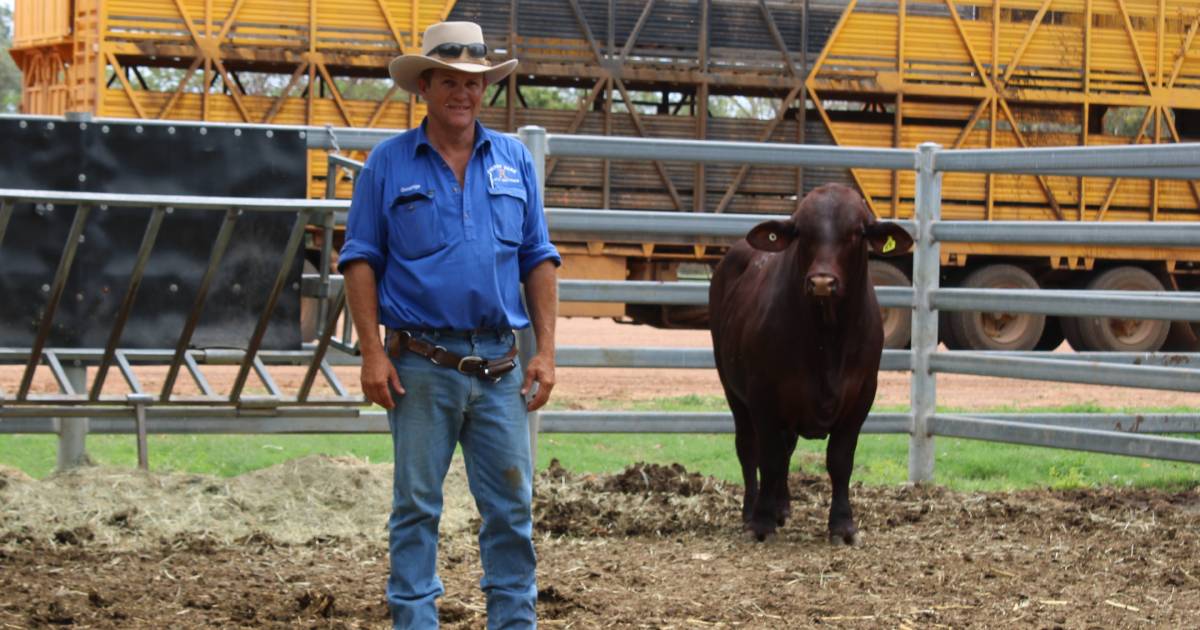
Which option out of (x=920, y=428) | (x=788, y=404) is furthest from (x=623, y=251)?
(x=788, y=404)

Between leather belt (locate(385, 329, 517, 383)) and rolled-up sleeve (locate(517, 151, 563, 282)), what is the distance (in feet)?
1.09

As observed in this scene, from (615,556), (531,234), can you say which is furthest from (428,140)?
(615,556)

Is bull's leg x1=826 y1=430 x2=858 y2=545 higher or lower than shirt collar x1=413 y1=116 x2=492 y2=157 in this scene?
lower

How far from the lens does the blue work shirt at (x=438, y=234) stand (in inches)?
161

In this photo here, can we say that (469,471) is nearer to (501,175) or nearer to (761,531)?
(501,175)

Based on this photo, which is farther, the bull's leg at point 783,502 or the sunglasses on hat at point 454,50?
the bull's leg at point 783,502

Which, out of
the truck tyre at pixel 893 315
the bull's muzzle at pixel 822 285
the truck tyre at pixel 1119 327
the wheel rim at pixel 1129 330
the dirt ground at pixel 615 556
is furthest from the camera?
the wheel rim at pixel 1129 330

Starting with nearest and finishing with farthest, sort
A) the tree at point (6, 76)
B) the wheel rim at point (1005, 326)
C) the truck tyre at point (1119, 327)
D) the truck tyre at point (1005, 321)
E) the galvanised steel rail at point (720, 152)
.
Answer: the galvanised steel rail at point (720, 152), the truck tyre at point (1005, 321), the wheel rim at point (1005, 326), the truck tyre at point (1119, 327), the tree at point (6, 76)

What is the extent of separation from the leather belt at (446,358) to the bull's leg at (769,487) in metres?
2.45

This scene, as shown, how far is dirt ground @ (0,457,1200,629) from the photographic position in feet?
16.2

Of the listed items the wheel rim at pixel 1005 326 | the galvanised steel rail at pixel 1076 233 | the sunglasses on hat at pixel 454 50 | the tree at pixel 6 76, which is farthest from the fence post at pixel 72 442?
Answer: the tree at pixel 6 76

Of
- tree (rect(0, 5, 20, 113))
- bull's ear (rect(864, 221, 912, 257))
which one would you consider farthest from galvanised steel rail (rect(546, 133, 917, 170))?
tree (rect(0, 5, 20, 113))

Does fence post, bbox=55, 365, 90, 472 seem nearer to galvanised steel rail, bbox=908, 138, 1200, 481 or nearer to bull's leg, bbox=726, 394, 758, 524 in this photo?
bull's leg, bbox=726, 394, 758, 524

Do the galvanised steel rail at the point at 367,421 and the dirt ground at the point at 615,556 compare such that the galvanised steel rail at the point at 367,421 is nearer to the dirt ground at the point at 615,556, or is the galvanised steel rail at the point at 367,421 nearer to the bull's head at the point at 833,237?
the dirt ground at the point at 615,556
